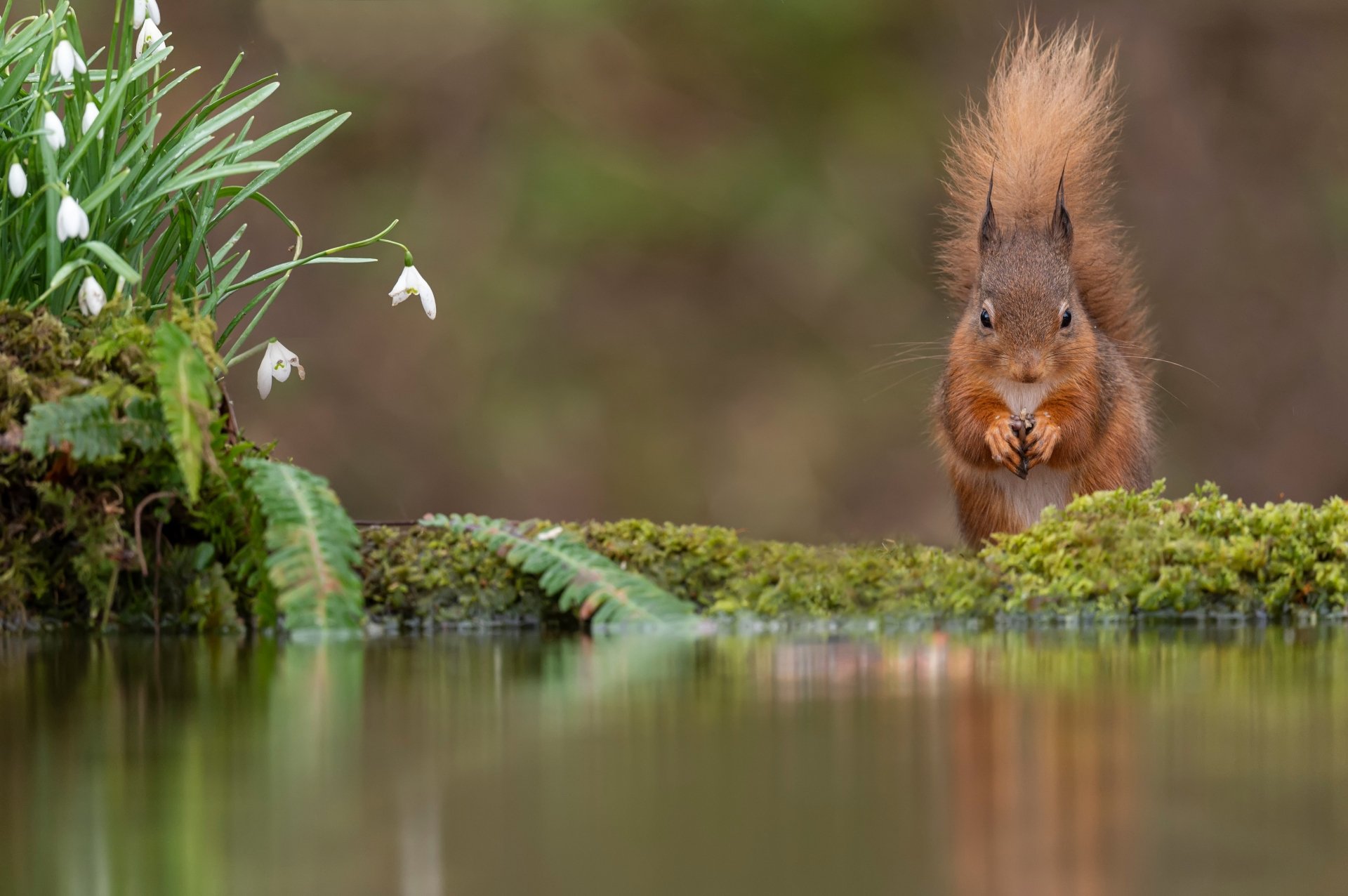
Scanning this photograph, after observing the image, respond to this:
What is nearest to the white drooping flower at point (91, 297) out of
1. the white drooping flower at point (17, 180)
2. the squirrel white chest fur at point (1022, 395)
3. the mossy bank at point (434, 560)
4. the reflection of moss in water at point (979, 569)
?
the mossy bank at point (434, 560)

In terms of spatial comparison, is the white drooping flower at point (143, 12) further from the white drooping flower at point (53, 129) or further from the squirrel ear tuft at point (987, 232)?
the squirrel ear tuft at point (987, 232)

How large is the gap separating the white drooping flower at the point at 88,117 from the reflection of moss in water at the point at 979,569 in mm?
785

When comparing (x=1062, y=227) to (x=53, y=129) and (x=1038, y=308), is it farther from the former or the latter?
(x=53, y=129)

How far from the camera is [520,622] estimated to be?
1.93 meters

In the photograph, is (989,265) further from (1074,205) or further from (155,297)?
(155,297)

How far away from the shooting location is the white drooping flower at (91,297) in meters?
1.93

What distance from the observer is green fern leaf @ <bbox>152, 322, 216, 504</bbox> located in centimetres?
160

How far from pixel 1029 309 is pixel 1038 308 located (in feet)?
0.06

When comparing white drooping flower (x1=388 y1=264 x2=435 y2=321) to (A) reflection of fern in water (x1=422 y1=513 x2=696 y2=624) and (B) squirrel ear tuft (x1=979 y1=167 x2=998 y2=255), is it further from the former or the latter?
(B) squirrel ear tuft (x1=979 y1=167 x2=998 y2=255)

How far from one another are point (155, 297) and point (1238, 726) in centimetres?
182

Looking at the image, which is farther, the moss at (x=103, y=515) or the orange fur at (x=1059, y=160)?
the orange fur at (x=1059, y=160)

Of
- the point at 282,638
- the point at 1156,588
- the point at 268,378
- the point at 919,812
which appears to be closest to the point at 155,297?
the point at 268,378

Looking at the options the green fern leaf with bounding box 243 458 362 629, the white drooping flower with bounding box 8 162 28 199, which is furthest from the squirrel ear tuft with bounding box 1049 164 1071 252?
the white drooping flower with bounding box 8 162 28 199

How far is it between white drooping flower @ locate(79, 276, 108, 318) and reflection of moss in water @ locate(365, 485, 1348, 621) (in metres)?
0.51
